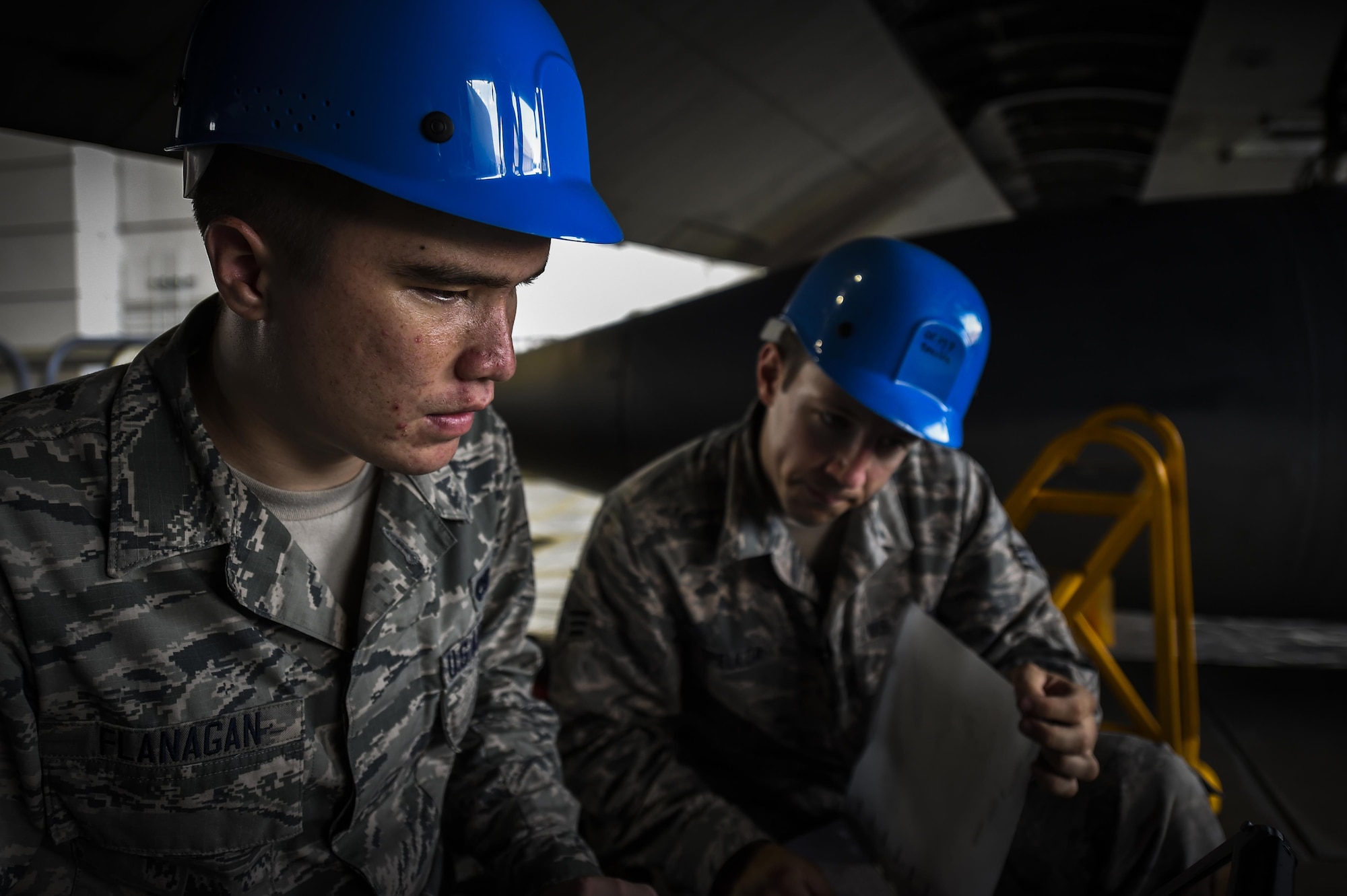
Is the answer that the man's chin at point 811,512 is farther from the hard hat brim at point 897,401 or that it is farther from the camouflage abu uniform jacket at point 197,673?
the camouflage abu uniform jacket at point 197,673

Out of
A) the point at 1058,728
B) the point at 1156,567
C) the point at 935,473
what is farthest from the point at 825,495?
the point at 1156,567

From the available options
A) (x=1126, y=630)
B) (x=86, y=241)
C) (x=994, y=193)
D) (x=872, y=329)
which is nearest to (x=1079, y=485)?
(x=1126, y=630)

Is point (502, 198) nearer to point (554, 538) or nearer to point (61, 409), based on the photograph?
point (61, 409)

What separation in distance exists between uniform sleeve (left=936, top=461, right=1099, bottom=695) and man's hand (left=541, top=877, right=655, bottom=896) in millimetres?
798

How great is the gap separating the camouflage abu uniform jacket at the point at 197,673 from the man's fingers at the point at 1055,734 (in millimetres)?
525

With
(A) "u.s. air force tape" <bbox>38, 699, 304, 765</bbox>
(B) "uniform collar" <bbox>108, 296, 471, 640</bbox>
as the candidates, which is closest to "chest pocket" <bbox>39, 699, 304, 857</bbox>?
(A) "u.s. air force tape" <bbox>38, 699, 304, 765</bbox>

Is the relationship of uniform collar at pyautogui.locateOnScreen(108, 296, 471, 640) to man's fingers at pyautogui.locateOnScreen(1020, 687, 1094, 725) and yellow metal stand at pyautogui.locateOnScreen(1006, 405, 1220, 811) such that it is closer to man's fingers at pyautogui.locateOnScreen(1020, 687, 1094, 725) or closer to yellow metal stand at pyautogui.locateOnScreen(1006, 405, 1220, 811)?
man's fingers at pyautogui.locateOnScreen(1020, 687, 1094, 725)

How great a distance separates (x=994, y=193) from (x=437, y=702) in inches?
307

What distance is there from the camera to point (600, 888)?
0.83m

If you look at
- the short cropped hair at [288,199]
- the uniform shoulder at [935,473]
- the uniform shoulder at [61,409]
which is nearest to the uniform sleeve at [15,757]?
the uniform shoulder at [61,409]

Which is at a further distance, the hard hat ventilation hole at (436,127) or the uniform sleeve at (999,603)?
the uniform sleeve at (999,603)

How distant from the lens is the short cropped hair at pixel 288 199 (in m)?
0.72

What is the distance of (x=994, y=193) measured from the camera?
303 inches

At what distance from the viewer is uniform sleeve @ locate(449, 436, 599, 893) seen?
96 cm
